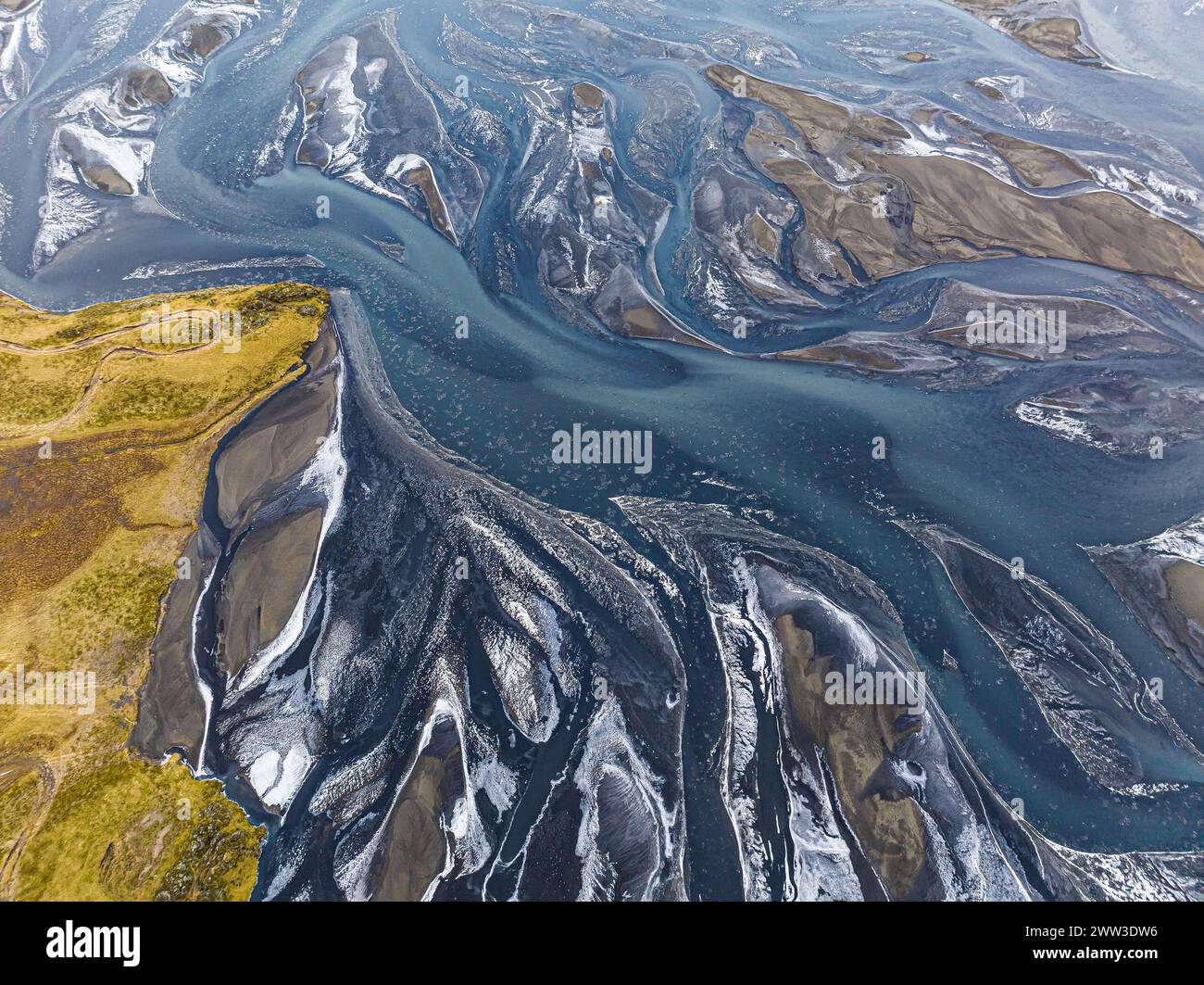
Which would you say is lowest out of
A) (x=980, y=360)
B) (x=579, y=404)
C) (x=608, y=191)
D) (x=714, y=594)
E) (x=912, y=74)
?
(x=714, y=594)

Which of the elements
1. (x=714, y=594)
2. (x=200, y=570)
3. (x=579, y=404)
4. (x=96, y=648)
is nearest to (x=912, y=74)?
(x=579, y=404)

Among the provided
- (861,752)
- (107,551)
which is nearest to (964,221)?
(861,752)

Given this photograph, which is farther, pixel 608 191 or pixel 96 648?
pixel 608 191

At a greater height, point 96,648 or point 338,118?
point 338,118

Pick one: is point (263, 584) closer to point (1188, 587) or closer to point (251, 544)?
point (251, 544)

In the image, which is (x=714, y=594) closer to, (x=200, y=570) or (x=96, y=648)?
(x=200, y=570)

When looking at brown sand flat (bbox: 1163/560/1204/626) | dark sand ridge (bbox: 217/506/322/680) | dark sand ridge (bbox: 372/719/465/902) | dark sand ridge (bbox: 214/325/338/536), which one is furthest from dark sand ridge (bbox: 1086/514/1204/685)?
dark sand ridge (bbox: 214/325/338/536)

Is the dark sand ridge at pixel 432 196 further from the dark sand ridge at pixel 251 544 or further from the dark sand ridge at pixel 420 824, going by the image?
the dark sand ridge at pixel 420 824

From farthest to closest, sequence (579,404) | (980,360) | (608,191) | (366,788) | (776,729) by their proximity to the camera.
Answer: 1. (608,191)
2. (980,360)
3. (579,404)
4. (776,729)
5. (366,788)
